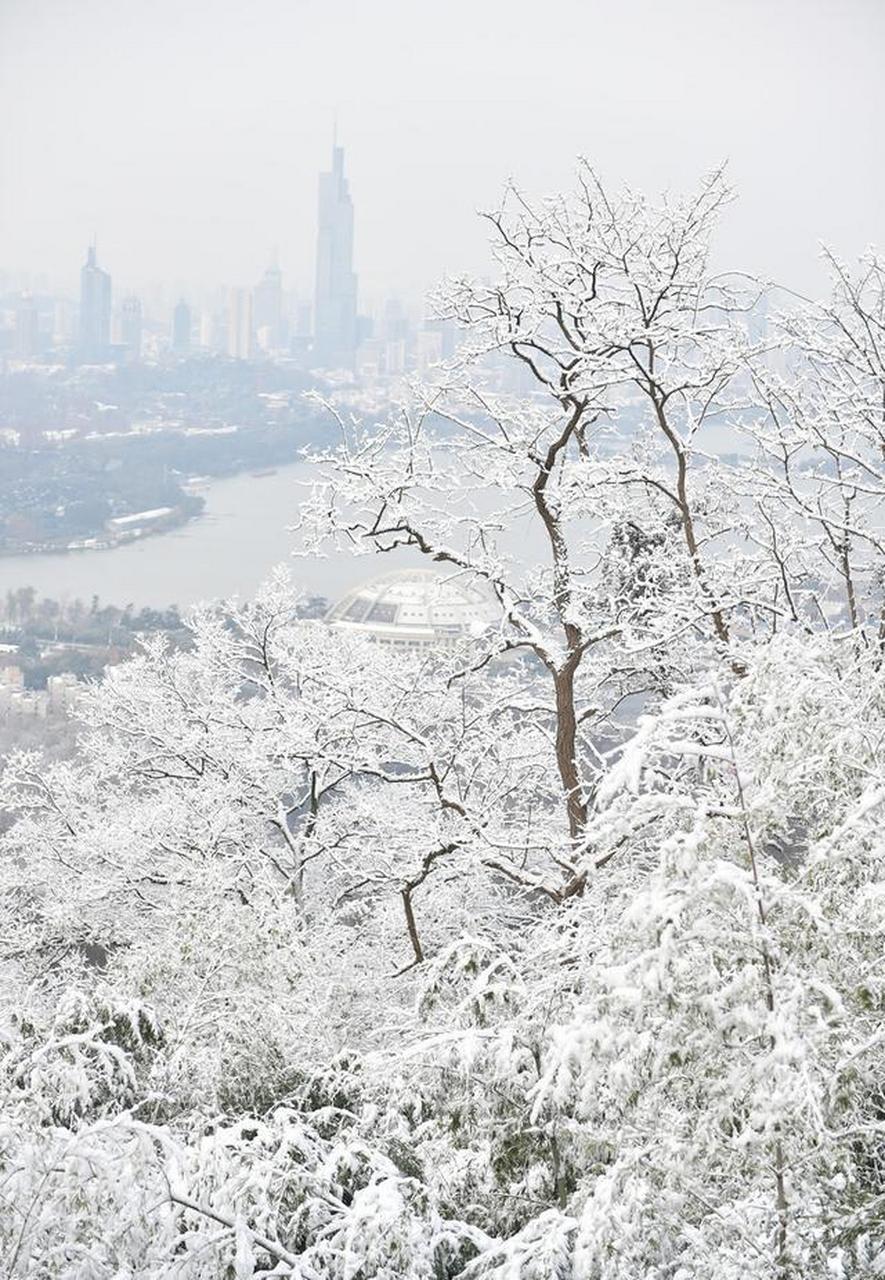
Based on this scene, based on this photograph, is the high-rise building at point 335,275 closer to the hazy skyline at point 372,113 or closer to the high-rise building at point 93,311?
the hazy skyline at point 372,113

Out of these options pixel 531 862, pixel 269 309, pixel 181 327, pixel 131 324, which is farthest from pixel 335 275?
pixel 531 862

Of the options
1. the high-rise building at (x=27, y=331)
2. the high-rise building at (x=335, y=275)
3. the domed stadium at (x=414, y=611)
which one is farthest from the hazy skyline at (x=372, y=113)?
the domed stadium at (x=414, y=611)

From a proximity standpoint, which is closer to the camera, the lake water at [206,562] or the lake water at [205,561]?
the lake water at [206,562]

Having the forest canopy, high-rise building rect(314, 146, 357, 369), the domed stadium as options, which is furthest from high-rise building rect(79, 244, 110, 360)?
the forest canopy

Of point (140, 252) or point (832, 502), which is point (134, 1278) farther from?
point (140, 252)

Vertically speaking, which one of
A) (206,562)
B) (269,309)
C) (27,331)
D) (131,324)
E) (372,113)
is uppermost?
(372,113)

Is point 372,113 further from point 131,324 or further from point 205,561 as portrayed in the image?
point 205,561
